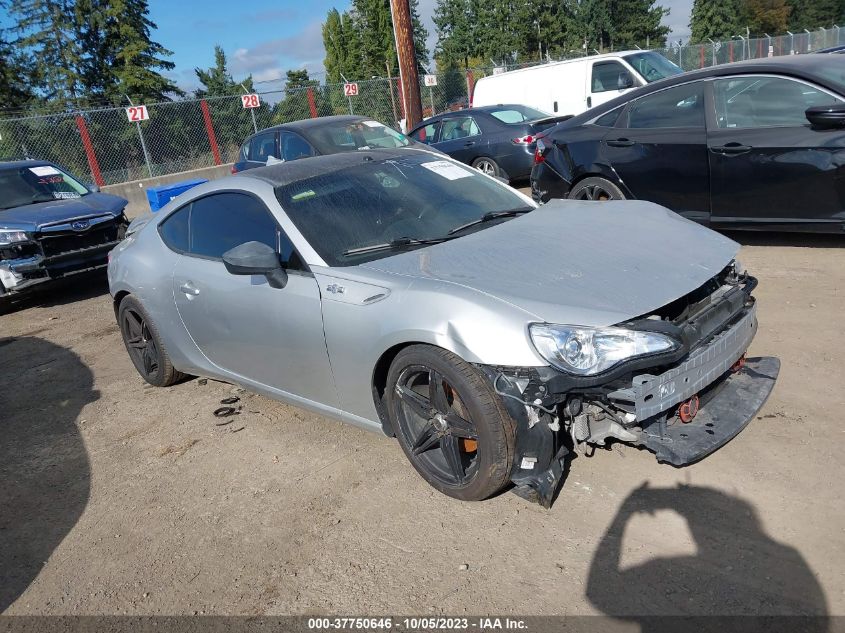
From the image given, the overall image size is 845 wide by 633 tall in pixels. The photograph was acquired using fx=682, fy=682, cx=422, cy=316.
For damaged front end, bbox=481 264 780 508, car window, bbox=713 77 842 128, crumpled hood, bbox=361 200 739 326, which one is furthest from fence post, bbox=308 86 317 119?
damaged front end, bbox=481 264 780 508

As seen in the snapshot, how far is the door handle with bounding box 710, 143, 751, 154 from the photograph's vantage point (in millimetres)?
5677

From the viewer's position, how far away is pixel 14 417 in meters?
4.90

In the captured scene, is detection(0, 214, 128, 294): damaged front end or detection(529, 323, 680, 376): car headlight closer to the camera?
detection(529, 323, 680, 376): car headlight

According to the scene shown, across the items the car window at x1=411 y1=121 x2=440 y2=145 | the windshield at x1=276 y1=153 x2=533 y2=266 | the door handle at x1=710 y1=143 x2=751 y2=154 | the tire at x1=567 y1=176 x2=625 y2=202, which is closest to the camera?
the windshield at x1=276 y1=153 x2=533 y2=266

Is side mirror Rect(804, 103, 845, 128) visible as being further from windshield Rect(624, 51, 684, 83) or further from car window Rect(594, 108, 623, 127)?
windshield Rect(624, 51, 684, 83)

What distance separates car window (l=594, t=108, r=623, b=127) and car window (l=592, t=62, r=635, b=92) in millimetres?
8161

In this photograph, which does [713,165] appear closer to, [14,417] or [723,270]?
[723,270]

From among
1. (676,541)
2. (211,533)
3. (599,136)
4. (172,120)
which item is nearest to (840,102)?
(599,136)

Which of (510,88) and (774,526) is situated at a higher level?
(510,88)

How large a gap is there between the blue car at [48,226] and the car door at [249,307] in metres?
4.26

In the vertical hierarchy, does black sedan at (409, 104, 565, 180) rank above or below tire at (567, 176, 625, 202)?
above

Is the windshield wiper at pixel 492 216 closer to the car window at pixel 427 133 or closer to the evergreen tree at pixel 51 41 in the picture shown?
the car window at pixel 427 133

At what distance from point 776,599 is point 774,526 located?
0.42 metres

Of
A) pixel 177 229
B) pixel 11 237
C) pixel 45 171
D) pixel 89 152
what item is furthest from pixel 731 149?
pixel 89 152
